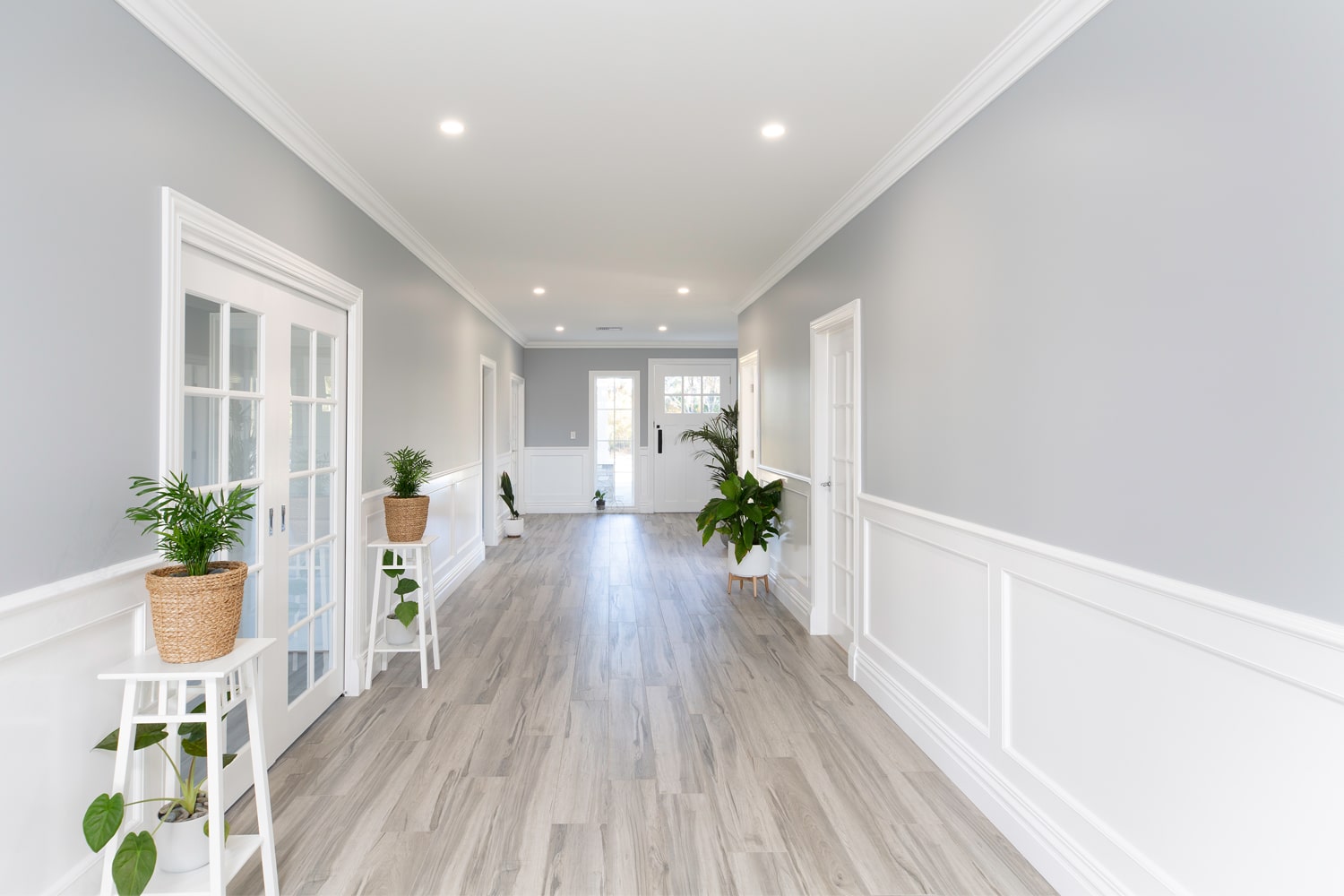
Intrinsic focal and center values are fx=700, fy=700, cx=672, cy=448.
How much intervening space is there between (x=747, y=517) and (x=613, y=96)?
3325 mm

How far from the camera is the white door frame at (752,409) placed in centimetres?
609

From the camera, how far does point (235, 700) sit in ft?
7.22

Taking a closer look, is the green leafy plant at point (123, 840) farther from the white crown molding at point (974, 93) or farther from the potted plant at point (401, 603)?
the white crown molding at point (974, 93)

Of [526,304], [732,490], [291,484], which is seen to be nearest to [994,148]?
[291,484]

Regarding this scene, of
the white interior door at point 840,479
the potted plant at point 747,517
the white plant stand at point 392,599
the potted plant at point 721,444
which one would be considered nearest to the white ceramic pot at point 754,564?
the potted plant at point 747,517

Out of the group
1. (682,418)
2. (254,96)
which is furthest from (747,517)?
(682,418)

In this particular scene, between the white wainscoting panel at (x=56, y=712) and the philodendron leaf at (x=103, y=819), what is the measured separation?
96 mm

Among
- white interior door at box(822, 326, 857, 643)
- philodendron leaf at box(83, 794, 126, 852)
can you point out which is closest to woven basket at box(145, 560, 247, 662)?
philodendron leaf at box(83, 794, 126, 852)

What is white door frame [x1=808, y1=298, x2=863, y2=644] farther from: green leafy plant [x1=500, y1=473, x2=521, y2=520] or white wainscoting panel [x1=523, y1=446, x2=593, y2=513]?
white wainscoting panel [x1=523, y1=446, x2=593, y2=513]

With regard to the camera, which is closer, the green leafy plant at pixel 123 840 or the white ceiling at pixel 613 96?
the green leafy plant at pixel 123 840

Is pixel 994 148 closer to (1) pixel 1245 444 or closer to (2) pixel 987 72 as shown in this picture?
(2) pixel 987 72

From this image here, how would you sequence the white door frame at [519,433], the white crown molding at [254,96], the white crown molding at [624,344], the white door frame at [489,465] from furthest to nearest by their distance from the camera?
1. the white crown molding at [624,344]
2. the white door frame at [519,433]
3. the white door frame at [489,465]
4. the white crown molding at [254,96]

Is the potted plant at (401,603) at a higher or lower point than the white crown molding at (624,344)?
lower

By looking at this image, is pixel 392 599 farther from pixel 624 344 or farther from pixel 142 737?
pixel 624 344
